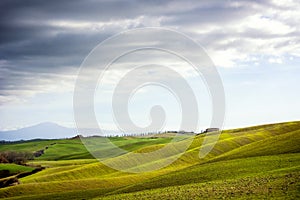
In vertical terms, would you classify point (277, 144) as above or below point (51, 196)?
above

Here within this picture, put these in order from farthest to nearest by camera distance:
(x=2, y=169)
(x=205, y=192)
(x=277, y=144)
→ (x=2, y=169) < (x=277, y=144) < (x=205, y=192)

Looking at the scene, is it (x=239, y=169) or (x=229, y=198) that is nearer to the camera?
(x=229, y=198)

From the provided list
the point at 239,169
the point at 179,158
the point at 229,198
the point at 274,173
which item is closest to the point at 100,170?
the point at 179,158

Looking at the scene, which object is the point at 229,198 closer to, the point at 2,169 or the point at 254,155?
the point at 254,155

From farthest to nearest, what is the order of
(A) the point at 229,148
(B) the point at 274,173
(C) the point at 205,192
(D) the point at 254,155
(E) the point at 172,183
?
(A) the point at 229,148 → (D) the point at 254,155 → (E) the point at 172,183 → (B) the point at 274,173 → (C) the point at 205,192

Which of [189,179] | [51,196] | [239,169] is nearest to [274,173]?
[239,169]

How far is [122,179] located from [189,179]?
22329 mm

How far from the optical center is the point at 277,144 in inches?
2817

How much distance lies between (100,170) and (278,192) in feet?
213

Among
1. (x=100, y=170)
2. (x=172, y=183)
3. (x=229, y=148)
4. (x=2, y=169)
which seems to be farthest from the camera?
(x=2, y=169)

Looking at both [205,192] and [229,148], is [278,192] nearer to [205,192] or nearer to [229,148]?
[205,192]

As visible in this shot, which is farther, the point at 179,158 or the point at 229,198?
the point at 179,158

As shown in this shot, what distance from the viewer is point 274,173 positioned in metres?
44.9

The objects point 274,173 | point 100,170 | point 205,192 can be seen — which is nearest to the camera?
point 205,192
